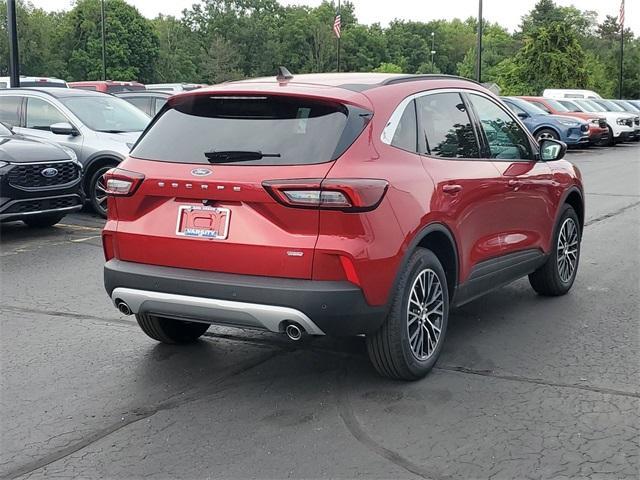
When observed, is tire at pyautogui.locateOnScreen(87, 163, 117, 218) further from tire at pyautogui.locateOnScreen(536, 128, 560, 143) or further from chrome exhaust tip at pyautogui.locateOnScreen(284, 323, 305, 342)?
tire at pyautogui.locateOnScreen(536, 128, 560, 143)

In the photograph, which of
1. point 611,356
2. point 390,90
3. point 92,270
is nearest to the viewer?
point 390,90

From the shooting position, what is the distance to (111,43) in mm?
85688

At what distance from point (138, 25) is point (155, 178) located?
8903cm

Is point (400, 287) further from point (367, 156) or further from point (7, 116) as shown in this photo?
point (7, 116)

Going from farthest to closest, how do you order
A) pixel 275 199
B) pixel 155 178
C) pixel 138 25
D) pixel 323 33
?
pixel 323 33, pixel 138 25, pixel 155 178, pixel 275 199

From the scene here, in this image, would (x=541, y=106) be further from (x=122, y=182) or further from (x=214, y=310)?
(x=214, y=310)

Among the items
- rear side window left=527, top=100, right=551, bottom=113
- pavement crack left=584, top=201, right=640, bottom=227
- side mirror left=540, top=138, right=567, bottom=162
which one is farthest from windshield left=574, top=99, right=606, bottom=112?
side mirror left=540, top=138, right=567, bottom=162

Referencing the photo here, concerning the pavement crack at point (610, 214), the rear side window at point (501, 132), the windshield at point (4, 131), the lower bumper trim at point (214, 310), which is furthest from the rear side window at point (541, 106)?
the lower bumper trim at point (214, 310)

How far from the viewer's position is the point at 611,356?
210 inches

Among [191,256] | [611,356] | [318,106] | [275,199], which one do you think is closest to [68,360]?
[191,256]

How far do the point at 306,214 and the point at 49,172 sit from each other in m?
6.50

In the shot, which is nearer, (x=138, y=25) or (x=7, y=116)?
(x=7, y=116)

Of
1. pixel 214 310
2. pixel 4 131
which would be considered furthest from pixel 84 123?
pixel 214 310

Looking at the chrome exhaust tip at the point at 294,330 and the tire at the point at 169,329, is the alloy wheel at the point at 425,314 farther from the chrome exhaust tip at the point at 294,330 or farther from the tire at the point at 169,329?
the tire at the point at 169,329
